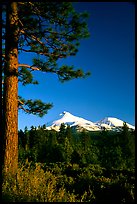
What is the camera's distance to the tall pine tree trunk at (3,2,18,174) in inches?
287

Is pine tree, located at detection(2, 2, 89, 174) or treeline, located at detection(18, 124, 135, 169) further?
treeline, located at detection(18, 124, 135, 169)

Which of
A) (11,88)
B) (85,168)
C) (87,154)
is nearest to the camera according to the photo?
(11,88)

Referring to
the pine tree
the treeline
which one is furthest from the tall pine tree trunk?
the treeline

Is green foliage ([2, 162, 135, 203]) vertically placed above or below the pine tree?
below

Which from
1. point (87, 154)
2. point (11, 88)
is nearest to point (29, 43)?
point (11, 88)

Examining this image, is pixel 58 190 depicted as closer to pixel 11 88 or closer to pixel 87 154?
pixel 11 88

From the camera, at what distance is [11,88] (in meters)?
7.57

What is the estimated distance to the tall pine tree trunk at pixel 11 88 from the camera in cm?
729

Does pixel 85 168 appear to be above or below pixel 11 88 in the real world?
below

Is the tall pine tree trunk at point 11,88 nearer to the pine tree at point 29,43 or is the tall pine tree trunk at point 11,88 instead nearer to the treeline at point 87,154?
the pine tree at point 29,43

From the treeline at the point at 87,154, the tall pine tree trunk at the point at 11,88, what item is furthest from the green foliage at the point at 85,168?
the tall pine tree trunk at the point at 11,88

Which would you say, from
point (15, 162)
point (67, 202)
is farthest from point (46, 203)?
point (15, 162)

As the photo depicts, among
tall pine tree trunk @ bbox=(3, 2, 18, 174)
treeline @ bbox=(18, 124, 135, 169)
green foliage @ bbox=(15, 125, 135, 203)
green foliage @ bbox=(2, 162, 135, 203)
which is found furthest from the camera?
Answer: treeline @ bbox=(18, 124, 135, 169)

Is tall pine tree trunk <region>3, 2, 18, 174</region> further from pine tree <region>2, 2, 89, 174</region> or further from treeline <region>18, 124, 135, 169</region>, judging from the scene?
treeline <region>18, 124, 135, 169</region>
